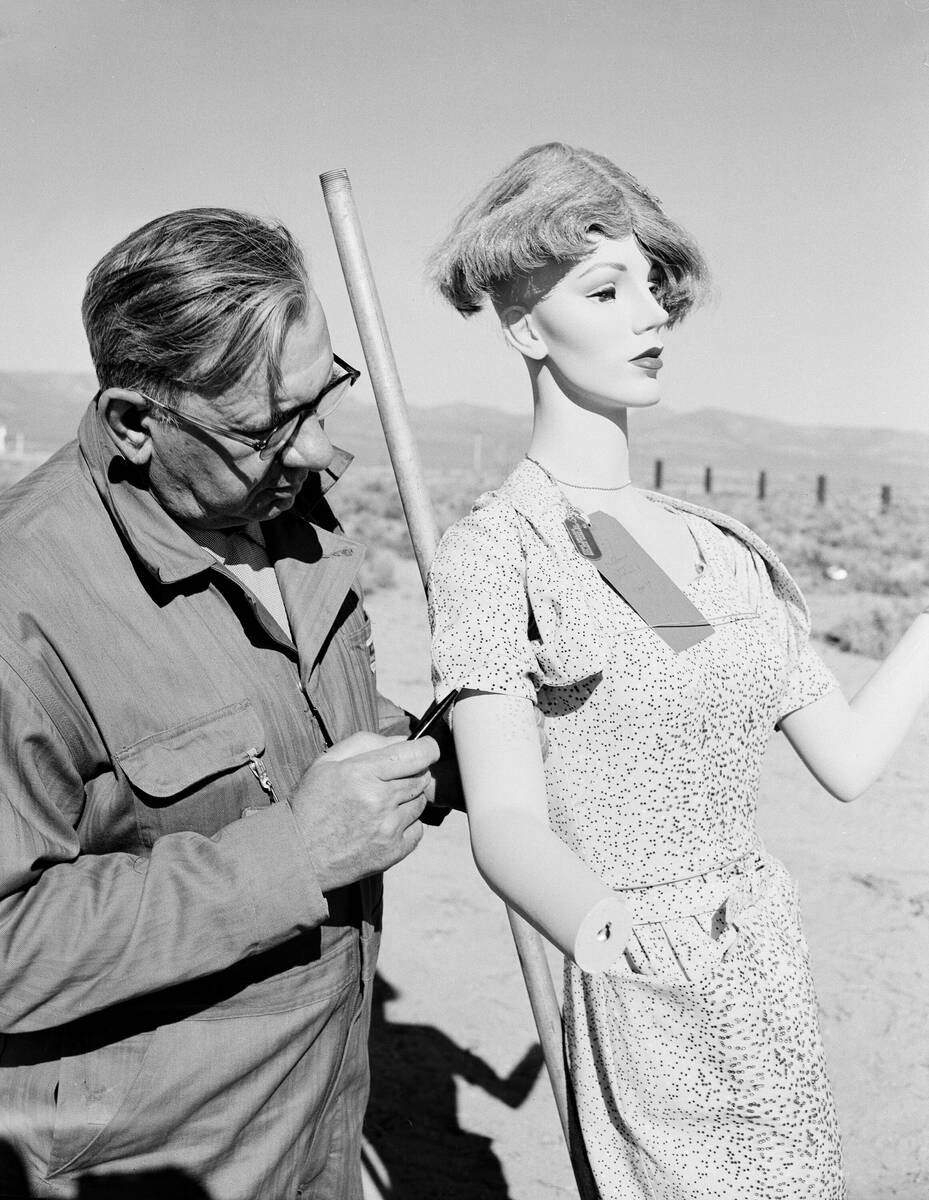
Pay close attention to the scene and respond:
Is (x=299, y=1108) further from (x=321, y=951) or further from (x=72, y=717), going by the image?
(x=72, y=717)

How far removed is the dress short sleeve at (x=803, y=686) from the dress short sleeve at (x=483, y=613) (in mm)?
469

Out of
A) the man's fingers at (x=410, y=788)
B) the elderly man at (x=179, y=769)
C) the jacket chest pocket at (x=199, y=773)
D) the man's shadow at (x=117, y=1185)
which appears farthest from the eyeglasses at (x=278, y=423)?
the man's shadow at (x=117, y=1185)

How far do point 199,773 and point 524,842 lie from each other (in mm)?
456

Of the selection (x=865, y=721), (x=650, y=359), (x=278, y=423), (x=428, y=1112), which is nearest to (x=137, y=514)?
(x=278, y=423)

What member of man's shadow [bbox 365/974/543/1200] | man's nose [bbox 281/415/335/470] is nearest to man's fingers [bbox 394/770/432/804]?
man's nose [bbox 281/415/335/470]

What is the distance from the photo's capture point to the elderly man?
1.50 metres

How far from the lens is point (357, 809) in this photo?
1660 mm

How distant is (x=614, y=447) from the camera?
1.98 m

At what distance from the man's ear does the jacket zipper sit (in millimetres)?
451

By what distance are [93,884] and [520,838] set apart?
55 centimetres

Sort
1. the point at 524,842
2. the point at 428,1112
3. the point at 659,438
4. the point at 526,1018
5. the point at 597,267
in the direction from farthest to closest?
the point at 659,438 < the point at 526,1018 < the point at 428,1112 < the point at 597,267 < the point at 524,842

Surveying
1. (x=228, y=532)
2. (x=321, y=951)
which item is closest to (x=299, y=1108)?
(x=321, y=951)

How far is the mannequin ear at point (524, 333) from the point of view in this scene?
195 cm

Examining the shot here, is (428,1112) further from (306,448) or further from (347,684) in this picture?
(306,448)
